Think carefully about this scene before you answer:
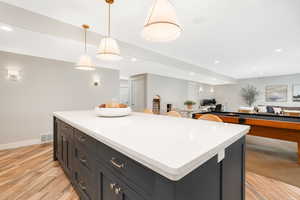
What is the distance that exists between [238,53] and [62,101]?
5.25 m

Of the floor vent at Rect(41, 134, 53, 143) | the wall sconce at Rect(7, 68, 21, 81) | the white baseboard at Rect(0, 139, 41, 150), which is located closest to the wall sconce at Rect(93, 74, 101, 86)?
the wall sconce at Rect(7, 68, 21, 81)

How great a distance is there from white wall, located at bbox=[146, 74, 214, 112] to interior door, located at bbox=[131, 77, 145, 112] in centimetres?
33

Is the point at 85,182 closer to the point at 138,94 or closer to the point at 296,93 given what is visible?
the point at 138,94

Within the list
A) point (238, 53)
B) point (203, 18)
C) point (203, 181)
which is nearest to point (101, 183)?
point (203, 181)

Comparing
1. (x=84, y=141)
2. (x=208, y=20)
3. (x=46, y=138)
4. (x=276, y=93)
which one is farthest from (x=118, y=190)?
(x=276, y=93)

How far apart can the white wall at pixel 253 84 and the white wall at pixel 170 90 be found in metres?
2.30

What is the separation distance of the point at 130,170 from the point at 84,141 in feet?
2.48

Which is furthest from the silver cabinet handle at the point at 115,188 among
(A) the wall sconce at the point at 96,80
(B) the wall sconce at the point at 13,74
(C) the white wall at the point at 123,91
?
(C) the white wall at the point at 123,91

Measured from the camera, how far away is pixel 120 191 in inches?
30.5

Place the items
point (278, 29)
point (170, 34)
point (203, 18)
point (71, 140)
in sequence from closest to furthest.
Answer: point (170, 34) < point (71, 140) < point (203, 18) < point (278, 29)

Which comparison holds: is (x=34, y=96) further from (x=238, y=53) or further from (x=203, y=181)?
(x=238, y=53)

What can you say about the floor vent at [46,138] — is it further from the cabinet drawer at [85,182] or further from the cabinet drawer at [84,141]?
the cabinet drawer at [84,141]

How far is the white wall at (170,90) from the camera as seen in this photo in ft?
20.4

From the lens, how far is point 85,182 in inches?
49.4
